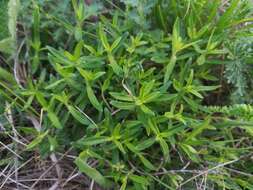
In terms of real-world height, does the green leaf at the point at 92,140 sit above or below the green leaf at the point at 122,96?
below

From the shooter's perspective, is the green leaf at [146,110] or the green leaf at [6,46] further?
the green leaf at [6,46]

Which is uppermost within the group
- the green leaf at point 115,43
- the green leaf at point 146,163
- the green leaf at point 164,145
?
the green leaf at point 115,43

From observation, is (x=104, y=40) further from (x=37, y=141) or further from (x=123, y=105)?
(x=37, y=141)

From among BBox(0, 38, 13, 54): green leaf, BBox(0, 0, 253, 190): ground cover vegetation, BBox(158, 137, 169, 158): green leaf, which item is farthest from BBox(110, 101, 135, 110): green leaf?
BBox(0, 38, 13, 54): green leaf

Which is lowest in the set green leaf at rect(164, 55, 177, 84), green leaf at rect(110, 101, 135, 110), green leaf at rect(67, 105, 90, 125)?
green leaf at rect(67, 105, 90, 125)

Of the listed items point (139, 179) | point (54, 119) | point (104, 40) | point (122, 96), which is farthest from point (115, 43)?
point (139, 179)

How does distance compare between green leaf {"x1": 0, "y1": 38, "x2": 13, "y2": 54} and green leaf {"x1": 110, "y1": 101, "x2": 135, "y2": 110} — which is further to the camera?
green leaf {"x1": 0, "y1": 38, "x2": 13, "y2": 54}

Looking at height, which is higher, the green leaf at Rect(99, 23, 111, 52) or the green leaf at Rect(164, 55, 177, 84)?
the green leaf at Rect(99, 23, 111, 52)

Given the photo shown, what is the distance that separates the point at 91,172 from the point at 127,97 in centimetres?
21

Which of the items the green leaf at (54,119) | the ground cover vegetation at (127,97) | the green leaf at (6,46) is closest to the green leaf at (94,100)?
the ground cover vegetation at (127,97)

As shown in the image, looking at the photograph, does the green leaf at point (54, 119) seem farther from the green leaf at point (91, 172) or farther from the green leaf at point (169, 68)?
the green leaf at point (169, 68)

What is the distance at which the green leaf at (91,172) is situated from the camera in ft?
3.83

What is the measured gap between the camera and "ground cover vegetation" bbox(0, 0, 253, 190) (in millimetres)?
1218

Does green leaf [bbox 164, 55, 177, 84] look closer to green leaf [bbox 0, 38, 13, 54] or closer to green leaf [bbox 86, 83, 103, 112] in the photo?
green leaf [bbox 86, 83, 103, 112]
